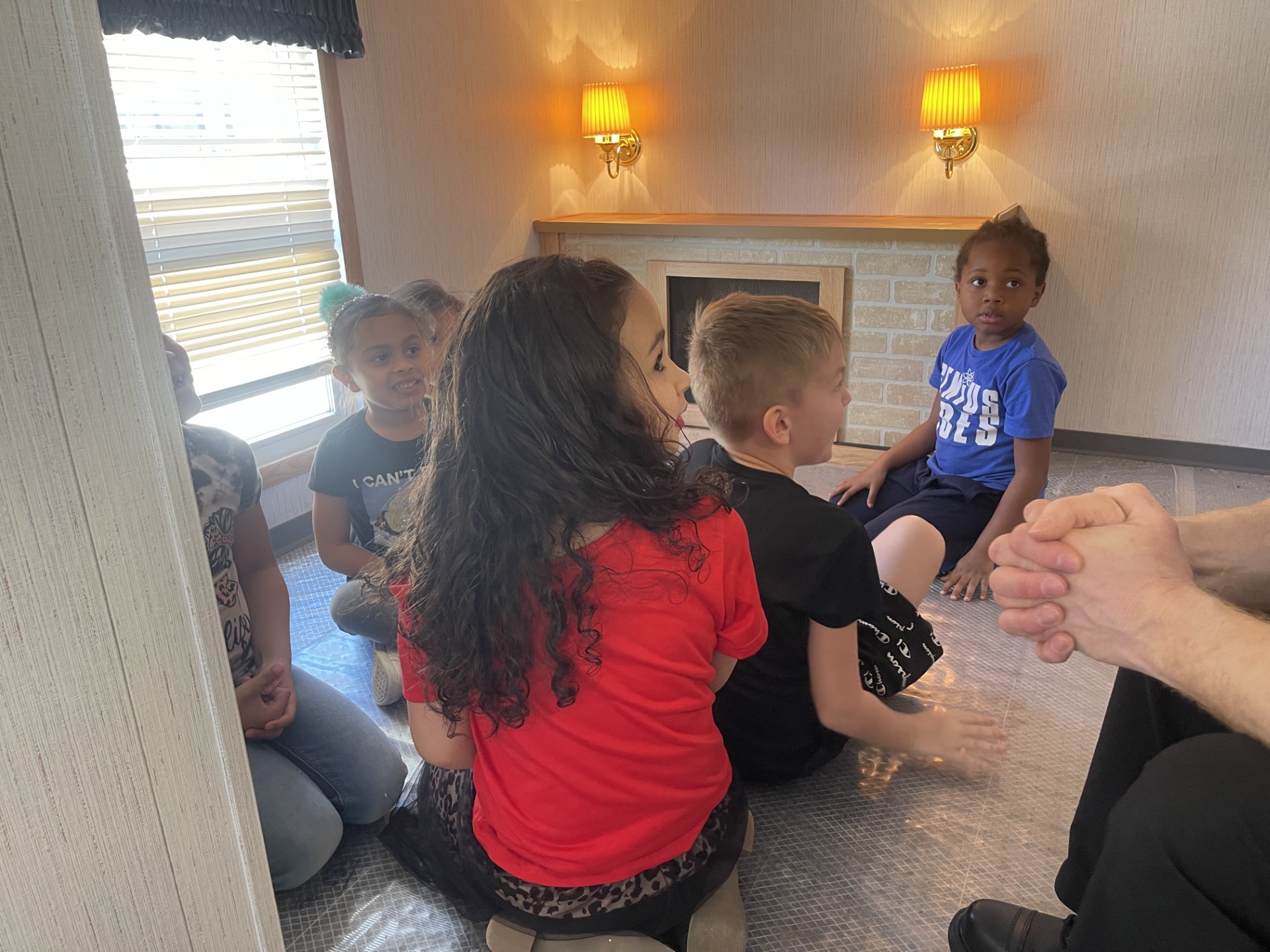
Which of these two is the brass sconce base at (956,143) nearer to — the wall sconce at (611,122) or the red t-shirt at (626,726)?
the wall sconce at (611,122)

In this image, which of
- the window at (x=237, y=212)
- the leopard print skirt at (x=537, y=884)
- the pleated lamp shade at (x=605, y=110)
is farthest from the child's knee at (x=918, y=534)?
the pleated lamp shade at (x=605, y=110)

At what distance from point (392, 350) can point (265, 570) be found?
0.48m

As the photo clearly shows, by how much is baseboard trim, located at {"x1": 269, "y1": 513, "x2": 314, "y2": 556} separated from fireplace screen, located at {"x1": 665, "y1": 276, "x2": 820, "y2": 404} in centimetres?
129

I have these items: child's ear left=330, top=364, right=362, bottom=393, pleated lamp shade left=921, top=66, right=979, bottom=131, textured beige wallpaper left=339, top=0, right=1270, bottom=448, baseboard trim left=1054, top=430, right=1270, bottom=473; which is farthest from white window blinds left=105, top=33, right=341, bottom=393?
baseboard trim left=1054, top=430, right=1270, bottom=473

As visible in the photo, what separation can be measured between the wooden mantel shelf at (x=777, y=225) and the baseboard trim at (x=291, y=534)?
1.40m

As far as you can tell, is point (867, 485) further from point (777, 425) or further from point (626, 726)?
point (626, 726)

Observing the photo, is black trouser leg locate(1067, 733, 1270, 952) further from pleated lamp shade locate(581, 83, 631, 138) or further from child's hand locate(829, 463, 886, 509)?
pleated lamp shade locate(581, 83, 631, 138)

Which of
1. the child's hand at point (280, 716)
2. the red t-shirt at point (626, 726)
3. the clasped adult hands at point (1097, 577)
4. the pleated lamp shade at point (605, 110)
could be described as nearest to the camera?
the clasped adult hands at point (1097, 577)

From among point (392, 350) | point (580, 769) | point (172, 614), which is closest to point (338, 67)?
point (392, 350)

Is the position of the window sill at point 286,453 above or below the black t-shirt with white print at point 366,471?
below

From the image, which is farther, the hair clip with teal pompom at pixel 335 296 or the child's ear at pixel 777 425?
the hair clip with teal pompom at pixel 335 296

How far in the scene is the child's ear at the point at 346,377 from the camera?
1.71 metres

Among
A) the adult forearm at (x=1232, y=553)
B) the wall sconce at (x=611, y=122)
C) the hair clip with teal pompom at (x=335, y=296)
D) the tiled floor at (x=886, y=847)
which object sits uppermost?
the wall sconce at (x=611, y=122)

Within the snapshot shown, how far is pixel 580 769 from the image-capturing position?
0.98 meters
